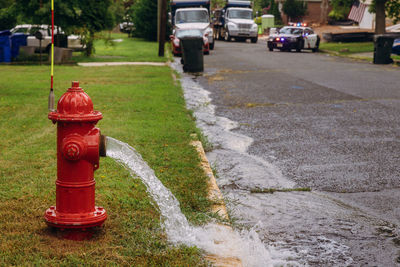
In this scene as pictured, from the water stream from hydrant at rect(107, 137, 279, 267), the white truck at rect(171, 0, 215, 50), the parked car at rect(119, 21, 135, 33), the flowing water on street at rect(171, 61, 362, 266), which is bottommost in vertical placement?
the flowing water on street at rect(171, 61, 362, 266)

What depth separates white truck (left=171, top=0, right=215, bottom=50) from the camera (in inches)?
1184

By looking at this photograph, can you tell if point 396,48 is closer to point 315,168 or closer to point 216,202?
point 315,168

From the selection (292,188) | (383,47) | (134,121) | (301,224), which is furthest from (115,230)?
(383,47)

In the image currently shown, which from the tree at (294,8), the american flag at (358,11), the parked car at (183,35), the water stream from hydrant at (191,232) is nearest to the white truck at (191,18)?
the parked car at (183,35)

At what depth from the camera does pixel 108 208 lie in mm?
4586

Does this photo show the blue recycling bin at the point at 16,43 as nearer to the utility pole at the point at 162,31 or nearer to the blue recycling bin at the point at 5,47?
the blue recycling bin at the point at 5,47

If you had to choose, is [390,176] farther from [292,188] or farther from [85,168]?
[85,168]

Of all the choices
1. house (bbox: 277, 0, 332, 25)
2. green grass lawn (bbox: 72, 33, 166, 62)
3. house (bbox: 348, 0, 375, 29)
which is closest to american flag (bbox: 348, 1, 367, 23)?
house (bbox: 348, 0, 375, 29)

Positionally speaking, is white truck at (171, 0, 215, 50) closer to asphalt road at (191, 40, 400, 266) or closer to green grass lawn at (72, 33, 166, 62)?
green grass lawn at (72, 33, 166, 62)

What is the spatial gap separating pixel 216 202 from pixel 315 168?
206 centimetres

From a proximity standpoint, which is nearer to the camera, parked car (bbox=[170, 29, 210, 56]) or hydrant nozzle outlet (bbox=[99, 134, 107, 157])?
hydrant nozzle outlet (bbox=[99, 134, 107, 157])

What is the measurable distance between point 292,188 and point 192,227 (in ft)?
5.81

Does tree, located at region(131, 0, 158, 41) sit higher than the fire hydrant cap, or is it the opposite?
tree, located at region(131, 0, 158, 41)

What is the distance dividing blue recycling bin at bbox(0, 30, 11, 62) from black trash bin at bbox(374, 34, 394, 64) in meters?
14.5
